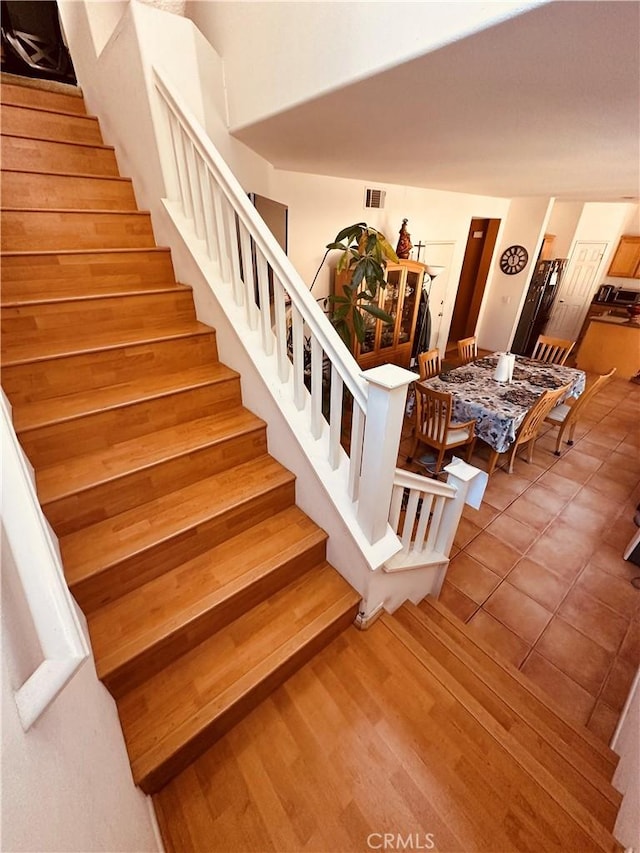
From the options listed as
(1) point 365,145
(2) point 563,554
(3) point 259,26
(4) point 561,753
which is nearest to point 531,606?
(2) point 563,554

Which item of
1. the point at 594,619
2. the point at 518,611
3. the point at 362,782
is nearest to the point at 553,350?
the point at 594,619

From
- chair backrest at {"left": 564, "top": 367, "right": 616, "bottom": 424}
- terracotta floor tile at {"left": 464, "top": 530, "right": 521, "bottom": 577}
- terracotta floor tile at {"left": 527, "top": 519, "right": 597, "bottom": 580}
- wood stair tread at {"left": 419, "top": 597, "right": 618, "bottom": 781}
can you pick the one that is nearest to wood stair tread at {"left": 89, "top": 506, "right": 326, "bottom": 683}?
wood stair tread at {"left": 419, "top": 597, "right": 618, "bottom": 781}

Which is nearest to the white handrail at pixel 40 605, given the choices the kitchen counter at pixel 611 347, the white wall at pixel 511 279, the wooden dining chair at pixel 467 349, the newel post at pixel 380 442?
the newel post at pixel 380 442

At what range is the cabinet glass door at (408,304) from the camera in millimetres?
4059

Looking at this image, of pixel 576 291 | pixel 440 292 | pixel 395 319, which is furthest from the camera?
pixel 576 291

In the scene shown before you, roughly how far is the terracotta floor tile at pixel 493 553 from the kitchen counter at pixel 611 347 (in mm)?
4678

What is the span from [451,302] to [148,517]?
5.18 meters

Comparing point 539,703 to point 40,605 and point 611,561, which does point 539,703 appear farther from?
point 40,605

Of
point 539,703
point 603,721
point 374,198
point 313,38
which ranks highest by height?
point 313,38

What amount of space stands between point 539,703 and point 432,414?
189cm

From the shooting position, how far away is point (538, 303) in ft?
18.6

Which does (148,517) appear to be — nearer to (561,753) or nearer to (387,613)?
(387,613)

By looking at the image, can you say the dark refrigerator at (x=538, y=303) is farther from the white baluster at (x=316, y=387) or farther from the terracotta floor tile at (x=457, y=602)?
the white baluster at (x=316, y=387)

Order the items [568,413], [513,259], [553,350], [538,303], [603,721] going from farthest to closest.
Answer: [538,303]
[513,259]
[553,350]
[568,413]
[603,721]
